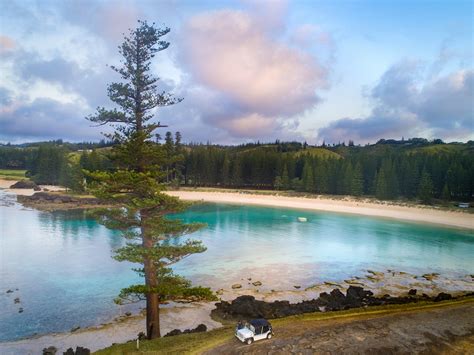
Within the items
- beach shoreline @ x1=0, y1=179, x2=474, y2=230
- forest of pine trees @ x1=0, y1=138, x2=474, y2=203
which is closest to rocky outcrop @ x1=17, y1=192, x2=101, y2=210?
forest of pine trees @ x1=0, y1=138, x2=474, y2=203

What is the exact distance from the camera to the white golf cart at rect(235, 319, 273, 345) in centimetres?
1702

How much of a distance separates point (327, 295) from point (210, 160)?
112025 mm

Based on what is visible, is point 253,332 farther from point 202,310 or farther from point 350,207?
point 350,207

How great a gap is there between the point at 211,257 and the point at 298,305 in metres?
19.5

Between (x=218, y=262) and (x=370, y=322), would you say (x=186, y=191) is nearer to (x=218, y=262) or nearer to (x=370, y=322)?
(x=218, y=262)

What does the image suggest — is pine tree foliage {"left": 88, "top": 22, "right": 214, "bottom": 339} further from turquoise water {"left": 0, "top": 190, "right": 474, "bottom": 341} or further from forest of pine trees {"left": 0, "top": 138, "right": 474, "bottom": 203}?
forest of pine trees {"left": 0, "top": 138, "right": 474, "bottom": 203}

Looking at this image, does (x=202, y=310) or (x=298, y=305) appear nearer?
(x=298, y=305)

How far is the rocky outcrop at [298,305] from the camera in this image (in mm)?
26094

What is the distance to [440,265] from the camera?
44.7 metres

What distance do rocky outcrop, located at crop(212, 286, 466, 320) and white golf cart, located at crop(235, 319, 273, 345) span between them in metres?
7.88

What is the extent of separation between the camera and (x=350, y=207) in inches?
3863

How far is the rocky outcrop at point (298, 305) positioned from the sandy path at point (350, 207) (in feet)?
189

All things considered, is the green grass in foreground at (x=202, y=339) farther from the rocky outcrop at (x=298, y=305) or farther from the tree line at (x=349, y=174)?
the tree line at (x=349, y=174)

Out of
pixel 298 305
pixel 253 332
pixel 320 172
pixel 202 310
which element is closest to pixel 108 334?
pixel 202 310
